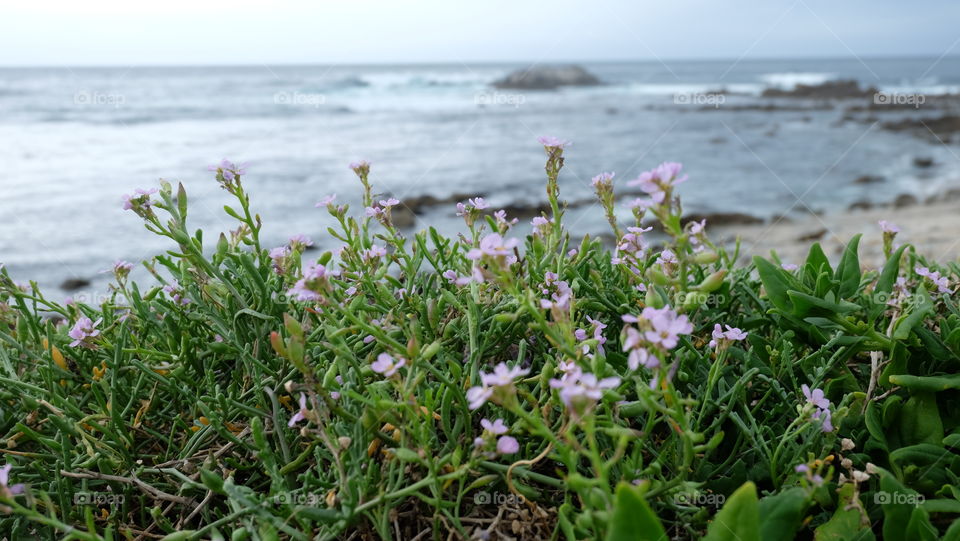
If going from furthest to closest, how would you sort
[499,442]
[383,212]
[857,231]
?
[857,231], [383,212], [499,442]

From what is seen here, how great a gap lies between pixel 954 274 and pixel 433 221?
7.91 meters

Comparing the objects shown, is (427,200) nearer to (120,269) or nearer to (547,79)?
(120,269)

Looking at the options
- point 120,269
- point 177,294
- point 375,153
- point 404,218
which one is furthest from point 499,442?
point 375,153

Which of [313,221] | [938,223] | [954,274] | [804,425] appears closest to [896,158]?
[938,223]

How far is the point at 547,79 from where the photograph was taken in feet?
124

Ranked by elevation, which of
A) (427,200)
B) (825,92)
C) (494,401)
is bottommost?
(427,200)

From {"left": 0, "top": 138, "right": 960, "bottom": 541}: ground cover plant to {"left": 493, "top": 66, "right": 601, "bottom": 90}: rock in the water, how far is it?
35.3m

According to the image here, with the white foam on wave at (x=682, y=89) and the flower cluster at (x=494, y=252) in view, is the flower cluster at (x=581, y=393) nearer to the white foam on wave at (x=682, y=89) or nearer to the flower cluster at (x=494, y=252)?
the flower cluster at (x=494, y=252)

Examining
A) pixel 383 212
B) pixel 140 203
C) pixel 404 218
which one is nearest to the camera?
pixel 140 203

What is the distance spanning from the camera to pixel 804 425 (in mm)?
1097

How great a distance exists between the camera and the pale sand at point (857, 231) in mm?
7479

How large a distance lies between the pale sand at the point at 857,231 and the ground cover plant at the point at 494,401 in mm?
6086

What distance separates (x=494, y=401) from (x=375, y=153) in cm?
1490

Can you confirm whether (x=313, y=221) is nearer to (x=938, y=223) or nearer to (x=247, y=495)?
(x=938, y=223)
